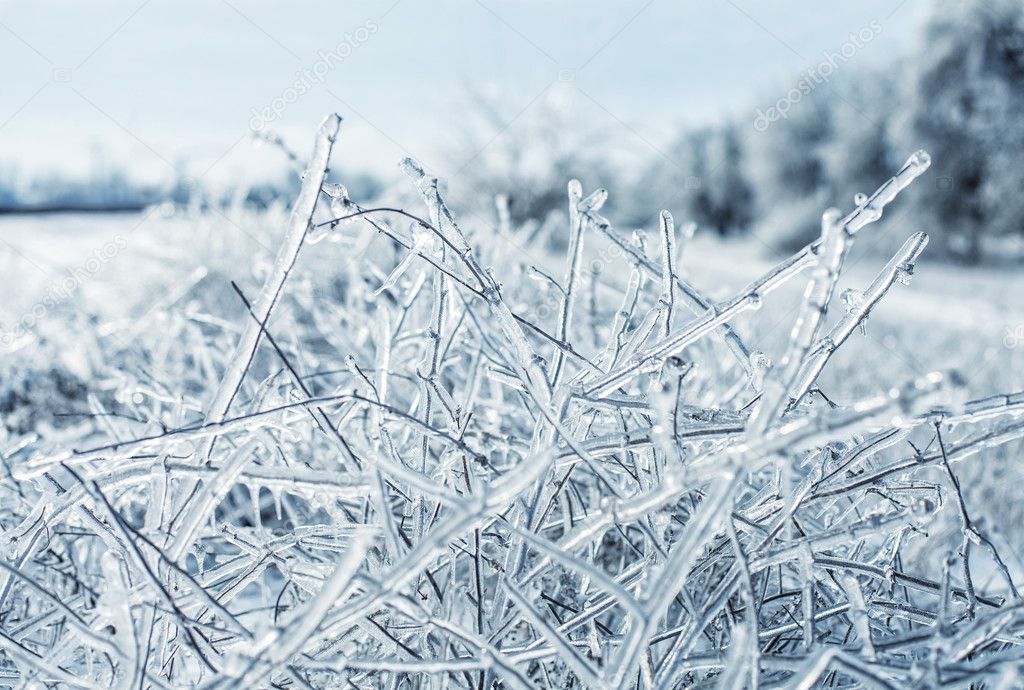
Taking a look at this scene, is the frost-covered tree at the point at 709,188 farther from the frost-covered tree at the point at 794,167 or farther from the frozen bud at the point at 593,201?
the frozen bud at the point at 593,201

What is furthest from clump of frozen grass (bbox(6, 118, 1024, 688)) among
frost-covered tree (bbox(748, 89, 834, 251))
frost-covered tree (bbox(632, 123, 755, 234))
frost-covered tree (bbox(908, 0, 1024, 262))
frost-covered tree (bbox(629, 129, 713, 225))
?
frost-covered tree (bbox(632, 123, 755, 234))

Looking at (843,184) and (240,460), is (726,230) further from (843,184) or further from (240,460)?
(240,460)

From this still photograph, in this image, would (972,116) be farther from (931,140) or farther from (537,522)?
(537,522)

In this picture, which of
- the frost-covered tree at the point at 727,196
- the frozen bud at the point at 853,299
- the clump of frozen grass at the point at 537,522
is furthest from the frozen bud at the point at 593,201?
the frost-covered tree at the point at 727,196

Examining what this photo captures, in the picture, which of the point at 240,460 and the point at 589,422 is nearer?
the point at 240,460

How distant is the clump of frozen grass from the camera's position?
58 centimetres

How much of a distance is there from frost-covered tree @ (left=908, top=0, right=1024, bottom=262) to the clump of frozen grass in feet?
37.9

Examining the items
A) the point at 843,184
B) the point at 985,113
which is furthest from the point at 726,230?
the point at 985,113

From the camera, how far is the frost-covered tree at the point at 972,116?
1051cm

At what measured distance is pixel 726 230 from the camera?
772 inches

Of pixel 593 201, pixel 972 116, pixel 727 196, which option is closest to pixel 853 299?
pixel 593 201

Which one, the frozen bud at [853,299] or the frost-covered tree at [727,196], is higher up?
the frost-covered tree at [727,196]

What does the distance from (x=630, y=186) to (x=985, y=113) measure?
25.3 feet

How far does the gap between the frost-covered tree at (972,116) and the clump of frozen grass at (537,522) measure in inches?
455
